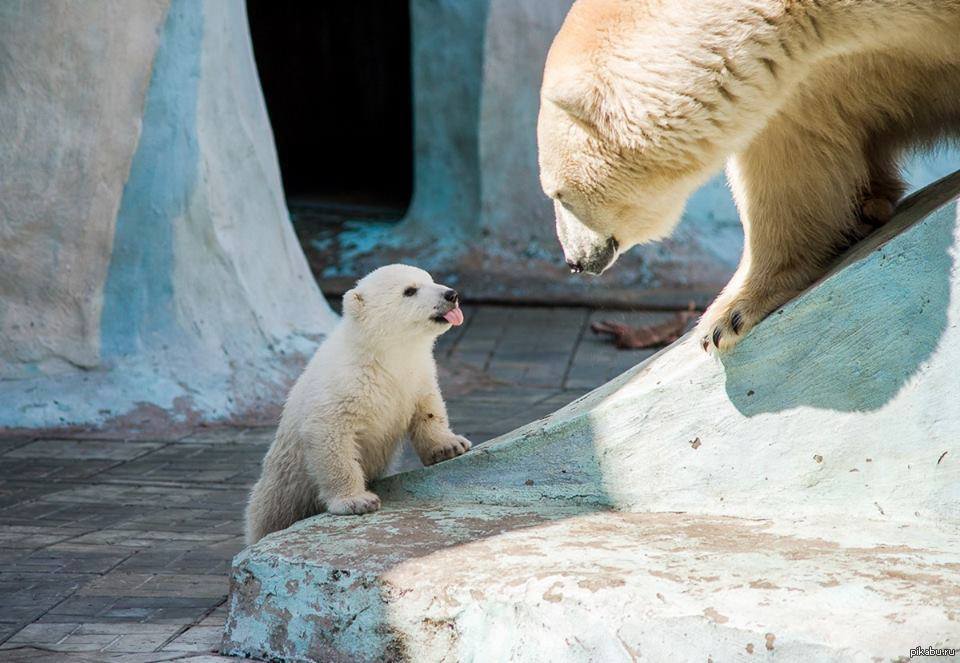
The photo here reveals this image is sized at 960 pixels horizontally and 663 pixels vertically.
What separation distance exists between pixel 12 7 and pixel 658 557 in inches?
178

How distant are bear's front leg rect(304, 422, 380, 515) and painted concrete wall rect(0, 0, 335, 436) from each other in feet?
9.10

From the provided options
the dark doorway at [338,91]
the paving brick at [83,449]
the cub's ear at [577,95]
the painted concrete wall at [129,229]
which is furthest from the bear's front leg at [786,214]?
the dark doorway at [338,91]

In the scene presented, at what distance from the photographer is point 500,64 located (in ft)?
31.9

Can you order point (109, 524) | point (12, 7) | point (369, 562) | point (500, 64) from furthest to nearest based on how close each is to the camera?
point (500, 64), point (12, 7), point (109, 524), point (369, 562)

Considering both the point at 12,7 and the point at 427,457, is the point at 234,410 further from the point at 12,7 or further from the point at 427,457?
the point at 427,457

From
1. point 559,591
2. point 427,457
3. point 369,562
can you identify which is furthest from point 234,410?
point 559,591

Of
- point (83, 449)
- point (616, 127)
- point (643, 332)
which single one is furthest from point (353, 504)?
point (643, 332)

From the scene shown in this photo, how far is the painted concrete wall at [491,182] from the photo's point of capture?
965 centimetres

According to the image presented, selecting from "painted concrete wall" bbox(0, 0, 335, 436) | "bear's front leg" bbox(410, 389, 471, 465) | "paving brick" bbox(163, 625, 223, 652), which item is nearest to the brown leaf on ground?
"painted concrete wall" bbox(0, 0, 335, 436)

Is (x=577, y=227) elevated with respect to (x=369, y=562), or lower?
elevated

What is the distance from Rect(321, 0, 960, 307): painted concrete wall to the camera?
9648 mm

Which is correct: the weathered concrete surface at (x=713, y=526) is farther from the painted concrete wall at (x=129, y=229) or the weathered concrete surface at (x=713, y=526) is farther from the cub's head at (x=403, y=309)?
the painted concrete wall at (x=129, y=229)

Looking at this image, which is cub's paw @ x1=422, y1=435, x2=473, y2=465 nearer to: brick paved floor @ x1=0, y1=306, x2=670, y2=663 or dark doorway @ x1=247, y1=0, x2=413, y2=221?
brick paved floor @ x1=0, y1=306, x2=670, y2=663

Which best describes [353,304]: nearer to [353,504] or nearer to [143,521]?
[353,504]
